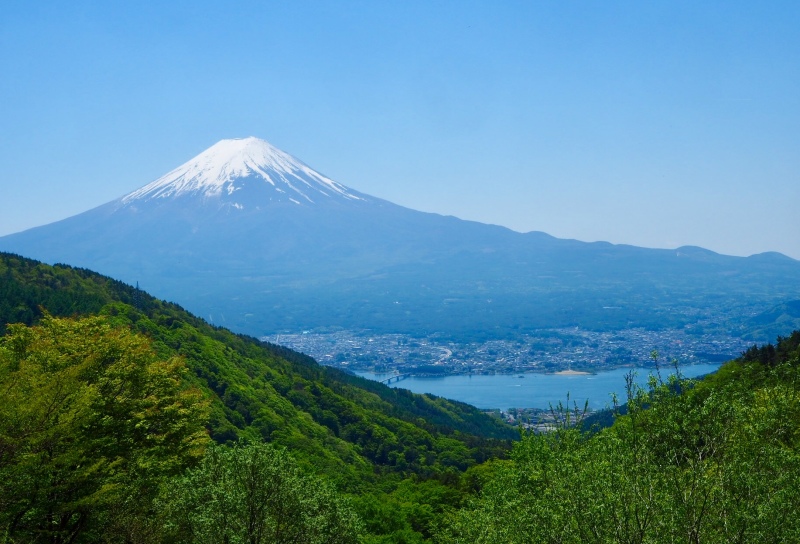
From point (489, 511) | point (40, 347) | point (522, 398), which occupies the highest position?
point (40, 347)

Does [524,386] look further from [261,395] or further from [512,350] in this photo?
[261,395]

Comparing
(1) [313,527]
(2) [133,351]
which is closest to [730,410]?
(1) [313,527]

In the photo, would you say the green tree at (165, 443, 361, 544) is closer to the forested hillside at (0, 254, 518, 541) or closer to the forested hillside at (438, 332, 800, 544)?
the forested hillside at (438, 332, 800, 544)

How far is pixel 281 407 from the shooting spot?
43.7m

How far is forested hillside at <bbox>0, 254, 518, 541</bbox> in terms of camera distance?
27156 millimetres

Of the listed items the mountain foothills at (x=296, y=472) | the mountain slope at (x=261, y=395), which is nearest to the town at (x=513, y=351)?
the mountain slope at (x=261, y=395)

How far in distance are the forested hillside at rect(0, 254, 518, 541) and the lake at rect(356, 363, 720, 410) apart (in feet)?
139

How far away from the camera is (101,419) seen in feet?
50.4

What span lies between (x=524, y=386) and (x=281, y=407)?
8664cm

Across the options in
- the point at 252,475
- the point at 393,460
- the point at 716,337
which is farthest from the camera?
the point at 716,337

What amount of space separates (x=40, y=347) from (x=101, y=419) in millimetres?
2949

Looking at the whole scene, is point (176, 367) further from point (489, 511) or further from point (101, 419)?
point (489, 511)

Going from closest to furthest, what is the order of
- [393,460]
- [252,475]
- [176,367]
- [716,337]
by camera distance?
[252,475], [176,367], [393,460], [716,337]

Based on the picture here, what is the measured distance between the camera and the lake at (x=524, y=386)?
10306 cm
